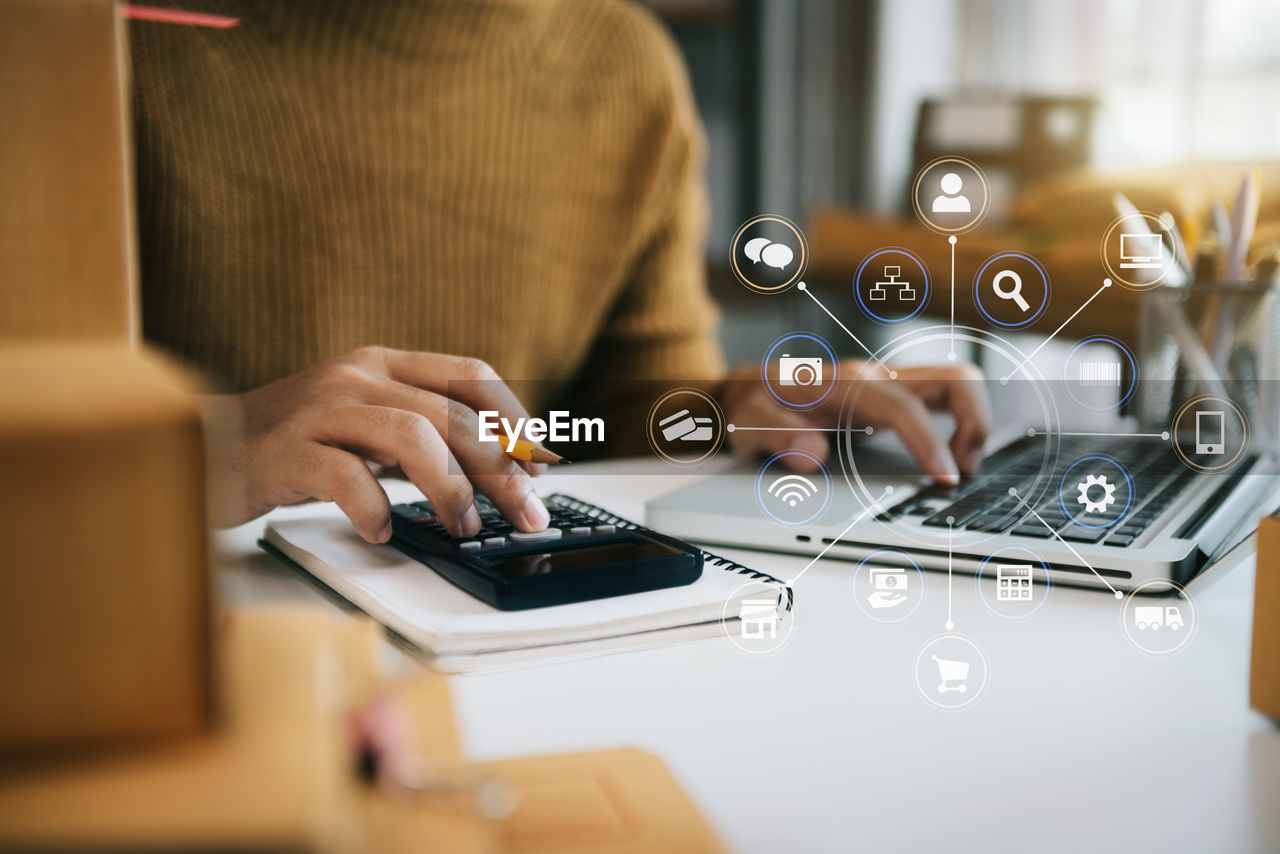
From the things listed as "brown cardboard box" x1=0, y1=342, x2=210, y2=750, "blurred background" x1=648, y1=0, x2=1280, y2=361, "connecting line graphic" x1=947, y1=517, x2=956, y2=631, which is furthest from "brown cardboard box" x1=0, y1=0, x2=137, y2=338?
"blurred background" x1=648, y1=0, x2=1280, y2=361

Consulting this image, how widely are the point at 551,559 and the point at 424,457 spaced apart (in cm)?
6

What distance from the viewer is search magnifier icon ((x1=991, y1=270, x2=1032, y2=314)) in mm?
382

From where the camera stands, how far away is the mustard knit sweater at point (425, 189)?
0.62 m

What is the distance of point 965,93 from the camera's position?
195 cm

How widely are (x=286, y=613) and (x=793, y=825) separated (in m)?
0.12

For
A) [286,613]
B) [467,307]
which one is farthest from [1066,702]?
[467,307]

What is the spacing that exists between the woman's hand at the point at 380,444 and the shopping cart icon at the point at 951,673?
0.14m

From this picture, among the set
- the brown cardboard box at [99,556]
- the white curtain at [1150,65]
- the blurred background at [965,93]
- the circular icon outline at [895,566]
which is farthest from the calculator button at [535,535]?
the white curtain at [1150,65]

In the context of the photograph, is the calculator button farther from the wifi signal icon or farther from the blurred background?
the blurred background

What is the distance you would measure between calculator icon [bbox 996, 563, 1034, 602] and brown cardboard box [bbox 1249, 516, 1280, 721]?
3.2 inches

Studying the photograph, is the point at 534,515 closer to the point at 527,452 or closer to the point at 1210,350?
the point at 527,452

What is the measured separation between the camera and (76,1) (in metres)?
0.17

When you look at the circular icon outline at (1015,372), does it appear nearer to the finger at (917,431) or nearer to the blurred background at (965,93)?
the finger at (917,431)

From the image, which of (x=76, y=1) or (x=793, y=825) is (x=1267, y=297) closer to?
(x=793, y=825)
